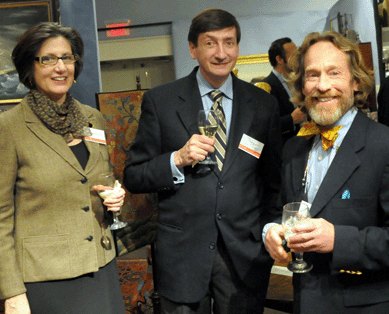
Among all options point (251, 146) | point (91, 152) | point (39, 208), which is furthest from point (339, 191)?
point (39, 208)

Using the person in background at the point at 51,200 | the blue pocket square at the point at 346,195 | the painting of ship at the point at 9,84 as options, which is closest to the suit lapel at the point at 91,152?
the person in background at the point at 51,200

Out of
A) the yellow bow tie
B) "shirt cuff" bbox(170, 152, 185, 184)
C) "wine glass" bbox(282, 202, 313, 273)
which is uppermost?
the yellow bow tie

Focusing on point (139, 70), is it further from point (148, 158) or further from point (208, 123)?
point (208, 123)

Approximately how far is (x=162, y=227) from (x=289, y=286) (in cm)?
270

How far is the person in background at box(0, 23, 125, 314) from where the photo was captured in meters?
2.03

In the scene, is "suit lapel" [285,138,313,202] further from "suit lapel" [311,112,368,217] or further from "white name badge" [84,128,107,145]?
"white name badge" [84,128,107,145]

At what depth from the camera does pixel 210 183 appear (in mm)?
2248

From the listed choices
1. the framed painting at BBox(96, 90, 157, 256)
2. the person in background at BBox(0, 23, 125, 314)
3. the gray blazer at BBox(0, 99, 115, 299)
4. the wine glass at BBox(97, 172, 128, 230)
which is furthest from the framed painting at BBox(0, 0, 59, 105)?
the wine glass at BBox(97, 172, 128, 230)

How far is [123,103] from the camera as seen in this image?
3.06 meters

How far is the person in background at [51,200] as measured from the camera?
203 centimetres

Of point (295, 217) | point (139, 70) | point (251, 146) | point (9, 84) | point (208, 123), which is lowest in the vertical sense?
point (295, 217)

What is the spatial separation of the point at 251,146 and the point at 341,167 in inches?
24.7

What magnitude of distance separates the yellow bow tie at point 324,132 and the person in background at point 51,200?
37.4 inches

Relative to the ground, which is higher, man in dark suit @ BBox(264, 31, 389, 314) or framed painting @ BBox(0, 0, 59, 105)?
framed painting @ BBox(0, 0, 59, 105)
